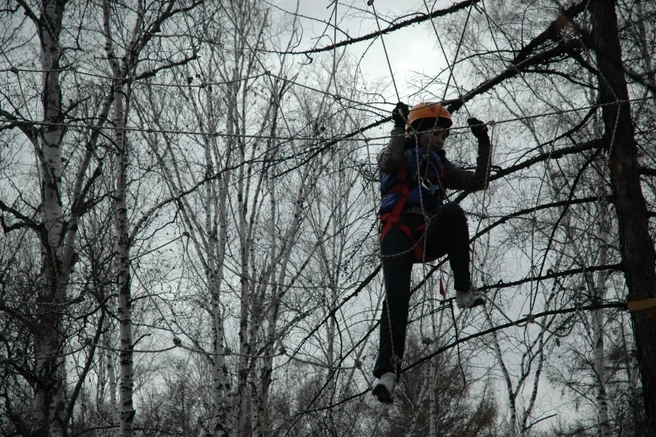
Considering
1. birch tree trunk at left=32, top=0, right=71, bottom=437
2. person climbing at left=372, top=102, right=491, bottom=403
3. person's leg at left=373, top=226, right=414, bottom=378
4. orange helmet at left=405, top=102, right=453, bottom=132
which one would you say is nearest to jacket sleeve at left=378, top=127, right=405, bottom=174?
person climbing at left=372, top=102, right=491, bottom=403

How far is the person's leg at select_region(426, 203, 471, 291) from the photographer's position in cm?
346

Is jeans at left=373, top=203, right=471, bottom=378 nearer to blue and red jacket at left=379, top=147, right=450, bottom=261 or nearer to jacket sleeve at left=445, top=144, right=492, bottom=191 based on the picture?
blue and red jacket at left=379, top=147, right=450, bottom=261

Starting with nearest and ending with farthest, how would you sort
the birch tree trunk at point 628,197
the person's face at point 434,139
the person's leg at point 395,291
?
the person's leg at point 395,291 → the person's face at point 434,139 → the birch tree trunk at point 628,197

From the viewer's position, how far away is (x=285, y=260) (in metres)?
10.5

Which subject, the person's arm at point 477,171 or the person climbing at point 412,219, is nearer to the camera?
the person climbing at point 412,219

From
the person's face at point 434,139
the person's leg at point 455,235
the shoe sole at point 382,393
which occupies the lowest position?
the shoe sole at point 382,393

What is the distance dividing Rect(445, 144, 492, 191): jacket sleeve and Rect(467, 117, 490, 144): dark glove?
3 centimetres

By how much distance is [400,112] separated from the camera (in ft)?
11.1

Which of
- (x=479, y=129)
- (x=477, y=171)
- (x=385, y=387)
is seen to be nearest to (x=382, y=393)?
(x=385, y=387)

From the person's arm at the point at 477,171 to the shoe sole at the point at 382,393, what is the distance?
1.12 meters

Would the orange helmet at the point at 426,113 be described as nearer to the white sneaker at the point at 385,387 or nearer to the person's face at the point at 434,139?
the person's face at the point at 434,139

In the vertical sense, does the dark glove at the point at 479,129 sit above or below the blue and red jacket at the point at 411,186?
above

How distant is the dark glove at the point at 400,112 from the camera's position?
11.2 ft

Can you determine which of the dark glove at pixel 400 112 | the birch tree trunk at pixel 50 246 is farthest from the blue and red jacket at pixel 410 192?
the birch tree trunk at pixel 50 246
